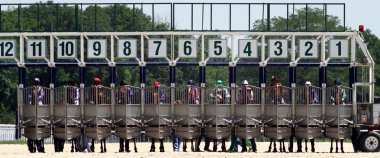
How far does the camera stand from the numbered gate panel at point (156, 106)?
5434cm

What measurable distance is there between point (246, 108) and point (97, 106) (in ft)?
17.1

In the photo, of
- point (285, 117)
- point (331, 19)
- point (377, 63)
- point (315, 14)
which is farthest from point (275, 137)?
point (377, 63)

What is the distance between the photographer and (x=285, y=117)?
179 ft

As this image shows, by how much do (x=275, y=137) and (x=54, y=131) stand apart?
777cm

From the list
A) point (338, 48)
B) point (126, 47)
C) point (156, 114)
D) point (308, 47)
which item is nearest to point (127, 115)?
point (156, 114)

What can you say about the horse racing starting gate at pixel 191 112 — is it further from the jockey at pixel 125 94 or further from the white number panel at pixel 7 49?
the white number panel at pixel 7 49

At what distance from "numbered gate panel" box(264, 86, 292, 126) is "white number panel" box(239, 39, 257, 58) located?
2.09 meters

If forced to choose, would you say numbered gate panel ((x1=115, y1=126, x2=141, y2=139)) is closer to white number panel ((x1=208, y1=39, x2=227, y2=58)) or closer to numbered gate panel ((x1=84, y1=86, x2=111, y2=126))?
numbered gate panel ((x1=84, y1=86, x2=111, y2=126))

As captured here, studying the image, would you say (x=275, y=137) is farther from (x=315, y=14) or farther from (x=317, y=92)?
(x=315, y=14)

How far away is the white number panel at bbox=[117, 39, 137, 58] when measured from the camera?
56.2 m

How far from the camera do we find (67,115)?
5434cm

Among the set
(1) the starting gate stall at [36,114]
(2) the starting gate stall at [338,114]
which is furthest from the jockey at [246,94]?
(1) the starting gate stall at [36,114]

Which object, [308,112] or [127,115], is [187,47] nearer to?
[127,115]

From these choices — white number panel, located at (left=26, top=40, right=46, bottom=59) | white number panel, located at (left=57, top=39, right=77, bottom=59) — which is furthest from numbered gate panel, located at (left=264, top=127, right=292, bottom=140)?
white number panel, located at (left=26, top=40, right=46, bottom=59)
